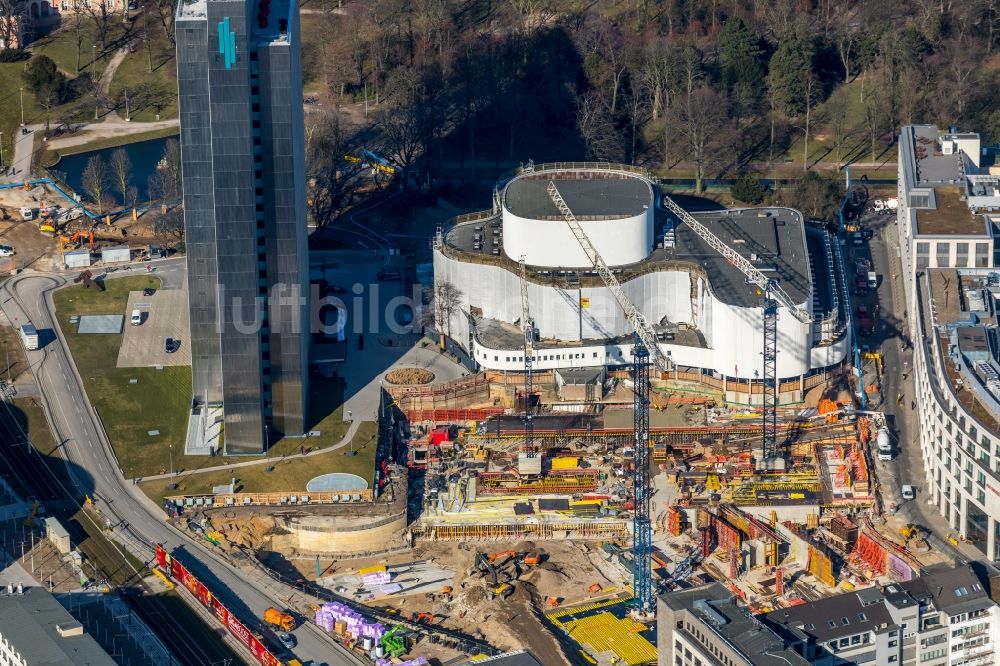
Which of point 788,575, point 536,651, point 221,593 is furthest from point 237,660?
point 788,575

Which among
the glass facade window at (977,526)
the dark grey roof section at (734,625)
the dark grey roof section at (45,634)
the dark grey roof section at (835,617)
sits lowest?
the dark grey roof section at (45,634)

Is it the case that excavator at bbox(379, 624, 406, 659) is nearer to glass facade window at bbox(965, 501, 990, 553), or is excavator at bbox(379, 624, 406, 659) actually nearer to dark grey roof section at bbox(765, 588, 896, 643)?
dark grey roof section at bbox(765, 588, 896, 643)

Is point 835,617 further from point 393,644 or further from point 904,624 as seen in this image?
point 393,644

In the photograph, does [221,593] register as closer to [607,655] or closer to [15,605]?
[15,605]

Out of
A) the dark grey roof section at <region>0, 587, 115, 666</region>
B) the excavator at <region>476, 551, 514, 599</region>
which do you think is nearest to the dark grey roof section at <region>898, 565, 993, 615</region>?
the excavator at <region>476, 551, 514, 599</region>

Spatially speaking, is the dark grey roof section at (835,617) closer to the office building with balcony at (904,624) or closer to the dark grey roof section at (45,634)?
the office building with balcony at (904,624)

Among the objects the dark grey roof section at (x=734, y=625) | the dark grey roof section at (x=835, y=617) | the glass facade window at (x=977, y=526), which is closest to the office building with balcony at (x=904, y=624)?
the dark grey roof section at (x=835, y=617)
